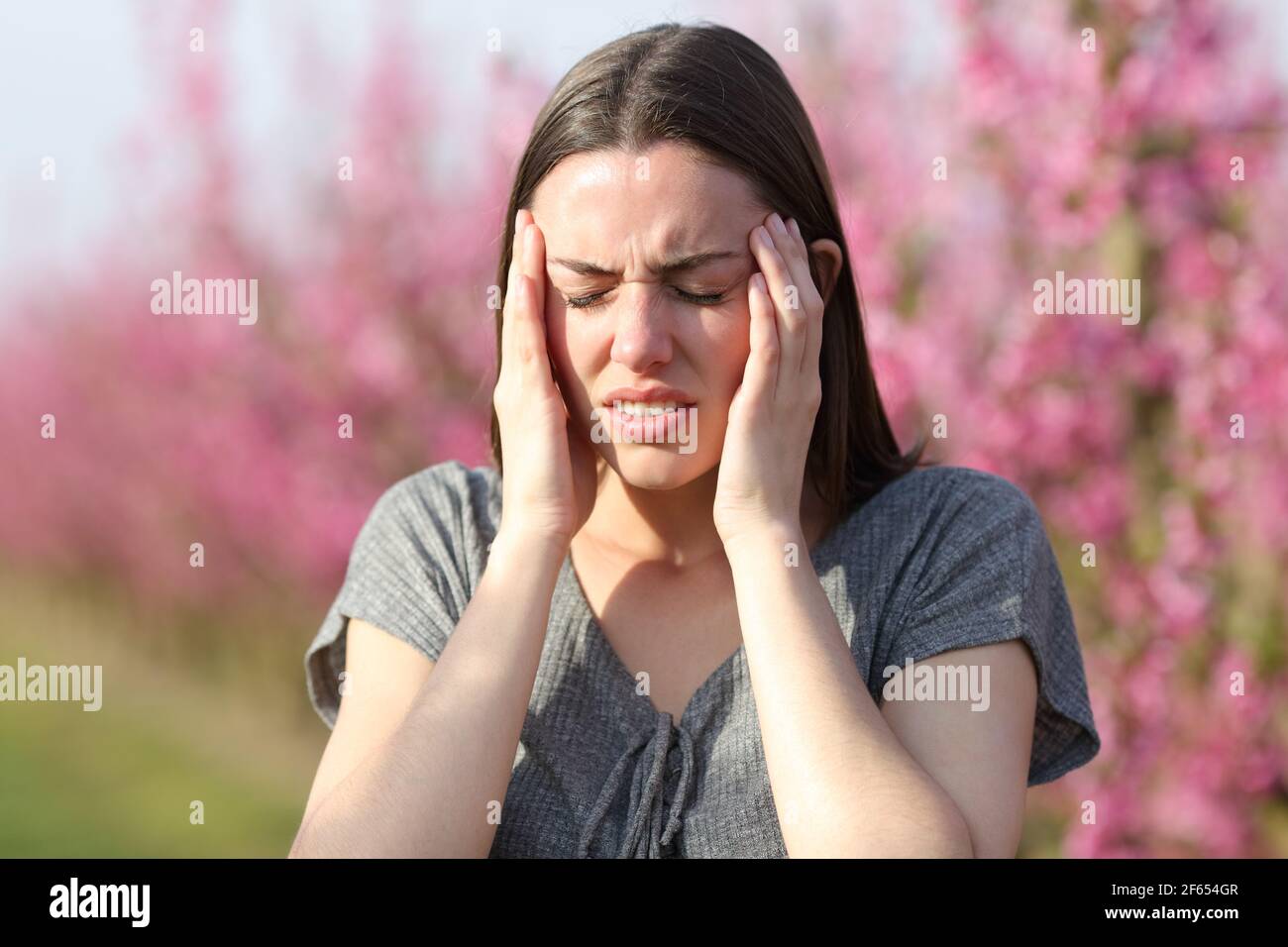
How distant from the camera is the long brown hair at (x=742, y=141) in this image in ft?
6.34

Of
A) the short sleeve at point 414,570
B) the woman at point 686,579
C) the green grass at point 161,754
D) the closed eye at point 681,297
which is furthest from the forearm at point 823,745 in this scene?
the green grass at point 161,754

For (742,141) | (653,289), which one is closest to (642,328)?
(653,289)

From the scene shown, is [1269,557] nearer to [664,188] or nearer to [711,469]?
[711,469]

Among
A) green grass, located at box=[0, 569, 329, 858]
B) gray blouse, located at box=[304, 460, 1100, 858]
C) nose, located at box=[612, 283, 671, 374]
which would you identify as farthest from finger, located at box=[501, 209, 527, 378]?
green grass, located at box=[0, 569, 329, 858]

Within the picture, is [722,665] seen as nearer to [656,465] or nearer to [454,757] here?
[656,465]

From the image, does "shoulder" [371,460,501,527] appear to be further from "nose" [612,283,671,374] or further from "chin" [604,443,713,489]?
"nose" [612,283,671,374]

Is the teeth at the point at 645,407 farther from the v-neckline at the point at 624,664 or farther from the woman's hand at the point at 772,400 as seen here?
the v-neckline at the point at 624,664

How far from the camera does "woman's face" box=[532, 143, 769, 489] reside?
1865 millimetres

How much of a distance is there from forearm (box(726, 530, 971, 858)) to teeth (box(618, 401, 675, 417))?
25 cm

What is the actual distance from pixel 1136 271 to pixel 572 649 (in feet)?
6.87

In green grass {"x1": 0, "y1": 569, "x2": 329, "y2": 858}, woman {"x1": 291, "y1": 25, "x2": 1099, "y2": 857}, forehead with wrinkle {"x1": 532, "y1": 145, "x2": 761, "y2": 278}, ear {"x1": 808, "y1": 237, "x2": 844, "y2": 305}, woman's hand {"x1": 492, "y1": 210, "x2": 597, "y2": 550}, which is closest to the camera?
woman {"x1": 291, "y1": 25, "x2": 1099, "y2": 857}

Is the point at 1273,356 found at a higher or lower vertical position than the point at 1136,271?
lower
